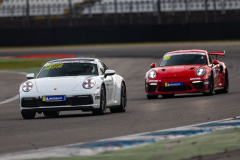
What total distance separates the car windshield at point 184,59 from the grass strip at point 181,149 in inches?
310

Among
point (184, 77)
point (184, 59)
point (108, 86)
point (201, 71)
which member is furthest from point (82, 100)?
point (184, 59)

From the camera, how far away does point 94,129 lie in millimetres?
7504

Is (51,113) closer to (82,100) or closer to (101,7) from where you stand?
(82,100)

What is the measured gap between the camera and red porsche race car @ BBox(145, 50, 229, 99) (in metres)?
13.3

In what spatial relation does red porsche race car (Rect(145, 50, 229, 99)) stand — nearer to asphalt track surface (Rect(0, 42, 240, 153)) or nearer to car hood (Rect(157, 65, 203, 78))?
car hood (Rect(157, 65, 203, 78))

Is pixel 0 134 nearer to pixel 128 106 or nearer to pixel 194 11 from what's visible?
pixel 128 106

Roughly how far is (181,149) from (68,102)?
4.30m

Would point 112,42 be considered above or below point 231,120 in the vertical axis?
below

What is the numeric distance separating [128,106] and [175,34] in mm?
25067

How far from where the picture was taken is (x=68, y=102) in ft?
31.2

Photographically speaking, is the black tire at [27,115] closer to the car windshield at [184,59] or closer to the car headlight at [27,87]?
the car headlight at [27,87]

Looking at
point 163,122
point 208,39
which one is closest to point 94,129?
point 163,122

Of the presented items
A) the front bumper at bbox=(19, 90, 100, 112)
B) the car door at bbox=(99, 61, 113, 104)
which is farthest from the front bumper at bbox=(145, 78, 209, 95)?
the front bumper at bbox=(19, 90, 100, 112)

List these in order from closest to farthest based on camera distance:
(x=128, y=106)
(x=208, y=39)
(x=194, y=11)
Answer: (x=128, y=106)
(x=208, y=39)
(x=194, y=11)
